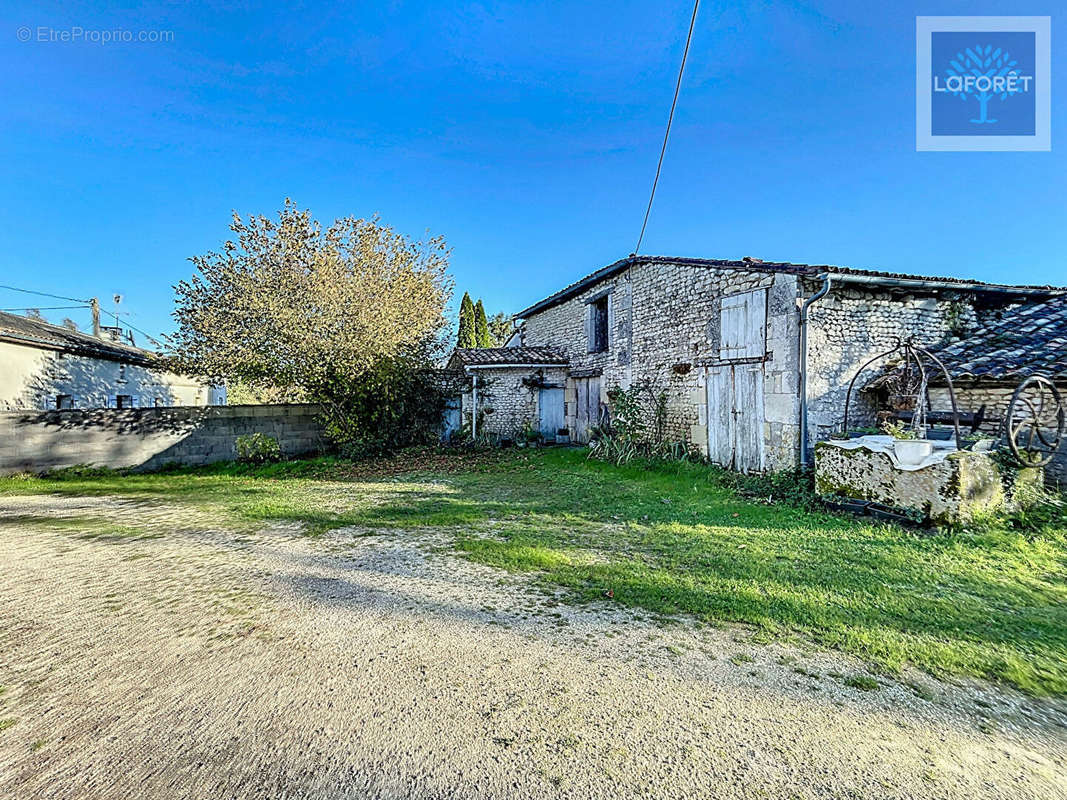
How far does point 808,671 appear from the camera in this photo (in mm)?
2711

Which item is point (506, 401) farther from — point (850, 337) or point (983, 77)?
point (983, 77)

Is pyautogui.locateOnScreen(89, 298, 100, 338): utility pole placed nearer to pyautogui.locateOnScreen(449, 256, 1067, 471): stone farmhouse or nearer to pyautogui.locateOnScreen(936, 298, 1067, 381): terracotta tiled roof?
pyautogui.locateOnScreen(449, 256, 1067, 471): stone farmhouse

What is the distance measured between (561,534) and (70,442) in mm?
11368

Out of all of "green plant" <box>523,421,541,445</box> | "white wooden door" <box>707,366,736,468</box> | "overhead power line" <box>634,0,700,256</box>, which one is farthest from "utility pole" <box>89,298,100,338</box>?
"white wooden door" <box>707,366,736,468</box>

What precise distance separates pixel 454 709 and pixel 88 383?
16806mm

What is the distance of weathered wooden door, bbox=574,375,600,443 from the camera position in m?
14.0

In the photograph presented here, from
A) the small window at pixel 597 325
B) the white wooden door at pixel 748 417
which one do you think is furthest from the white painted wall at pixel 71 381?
the white wooden door at pixel 748 417

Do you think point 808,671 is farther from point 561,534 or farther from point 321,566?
point 321,566

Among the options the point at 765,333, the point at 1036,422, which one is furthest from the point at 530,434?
the point at 1036,422

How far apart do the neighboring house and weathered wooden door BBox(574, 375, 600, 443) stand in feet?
35.4

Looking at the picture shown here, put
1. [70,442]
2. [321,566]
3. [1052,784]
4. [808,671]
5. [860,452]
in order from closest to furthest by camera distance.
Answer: [1052,784] → [808,671] → [321,566] → [860,452] → [70,442]

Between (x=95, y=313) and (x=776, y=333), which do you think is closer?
(x=776, y=333)

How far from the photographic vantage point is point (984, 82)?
7477 millimetres

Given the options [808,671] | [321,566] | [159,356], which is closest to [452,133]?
[159,356]
